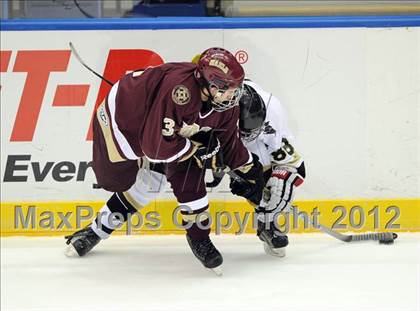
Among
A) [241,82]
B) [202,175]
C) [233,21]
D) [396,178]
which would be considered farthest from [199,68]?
[396,178]

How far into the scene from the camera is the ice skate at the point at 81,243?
296 cm

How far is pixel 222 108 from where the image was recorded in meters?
2.50

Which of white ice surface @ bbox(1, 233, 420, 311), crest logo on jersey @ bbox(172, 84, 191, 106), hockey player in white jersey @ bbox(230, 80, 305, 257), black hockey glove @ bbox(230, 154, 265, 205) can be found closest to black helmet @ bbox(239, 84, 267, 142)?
hockey player in white jersey @ bbox(230, 80, 305, 257)

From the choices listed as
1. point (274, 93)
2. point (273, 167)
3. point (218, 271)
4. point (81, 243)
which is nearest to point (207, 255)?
point (218, 271)

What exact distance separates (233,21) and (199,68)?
2.30 feet

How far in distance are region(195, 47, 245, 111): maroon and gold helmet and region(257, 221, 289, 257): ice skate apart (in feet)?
2.14

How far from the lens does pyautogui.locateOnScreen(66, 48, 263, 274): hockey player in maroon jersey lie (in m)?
2.49

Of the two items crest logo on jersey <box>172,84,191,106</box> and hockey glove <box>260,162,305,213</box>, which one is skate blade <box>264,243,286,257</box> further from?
crest logo on jersey <box>172,84,191,106</box>

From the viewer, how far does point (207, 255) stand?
2.70 meters

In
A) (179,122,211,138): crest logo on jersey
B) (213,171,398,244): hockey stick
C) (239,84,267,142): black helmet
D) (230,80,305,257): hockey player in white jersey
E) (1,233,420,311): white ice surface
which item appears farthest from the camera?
(213,171,398,244): hockey stick

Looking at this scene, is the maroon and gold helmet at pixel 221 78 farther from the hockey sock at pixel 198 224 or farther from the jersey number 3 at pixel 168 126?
the hockey sock at pixel 198 224

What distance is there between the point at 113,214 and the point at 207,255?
48 cm

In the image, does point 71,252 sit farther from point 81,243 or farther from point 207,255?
point 207,255

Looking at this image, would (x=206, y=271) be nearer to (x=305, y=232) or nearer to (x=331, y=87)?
(x=305, y=232)
